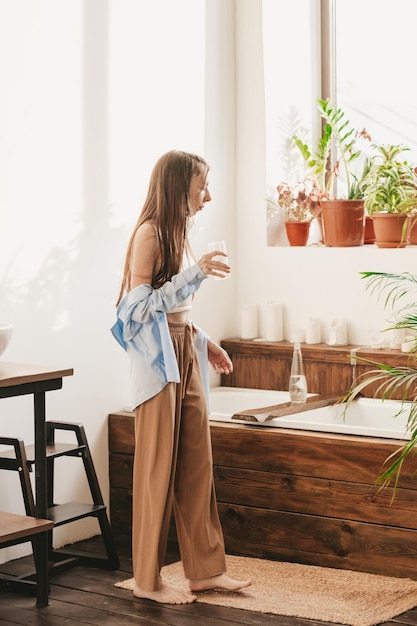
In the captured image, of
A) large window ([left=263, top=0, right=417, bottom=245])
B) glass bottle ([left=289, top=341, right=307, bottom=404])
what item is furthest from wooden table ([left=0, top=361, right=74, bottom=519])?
large window ([left=263, top=0, right=417, bottom=245])

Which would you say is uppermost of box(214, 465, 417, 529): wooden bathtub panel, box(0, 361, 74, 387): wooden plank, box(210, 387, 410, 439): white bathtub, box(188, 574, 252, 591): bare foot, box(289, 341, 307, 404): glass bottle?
box(0, 361, 74, 387): wooden plank

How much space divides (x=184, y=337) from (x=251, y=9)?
2.03 meters

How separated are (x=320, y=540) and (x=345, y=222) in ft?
5.12

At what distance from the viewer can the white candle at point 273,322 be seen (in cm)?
464

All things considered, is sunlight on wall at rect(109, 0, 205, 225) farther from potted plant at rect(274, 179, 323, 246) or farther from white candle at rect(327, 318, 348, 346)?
white candle at rect(327, 318, 348, 346)

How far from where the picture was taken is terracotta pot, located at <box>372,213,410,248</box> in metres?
4.35

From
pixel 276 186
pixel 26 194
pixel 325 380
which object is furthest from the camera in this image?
pixel 276 186

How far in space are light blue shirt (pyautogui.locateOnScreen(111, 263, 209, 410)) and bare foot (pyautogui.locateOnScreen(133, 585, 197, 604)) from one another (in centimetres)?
60

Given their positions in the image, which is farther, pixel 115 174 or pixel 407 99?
pixel 407 99

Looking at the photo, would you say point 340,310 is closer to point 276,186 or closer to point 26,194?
point 276,186

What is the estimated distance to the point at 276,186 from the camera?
15.5ft

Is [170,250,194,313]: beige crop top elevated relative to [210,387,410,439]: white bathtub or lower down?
elevated

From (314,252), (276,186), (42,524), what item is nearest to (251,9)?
(276,186)

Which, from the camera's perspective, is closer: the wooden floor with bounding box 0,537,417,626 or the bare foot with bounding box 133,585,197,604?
the wooden floor with bounding box 0,537,417,626
